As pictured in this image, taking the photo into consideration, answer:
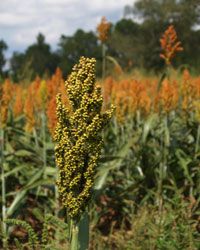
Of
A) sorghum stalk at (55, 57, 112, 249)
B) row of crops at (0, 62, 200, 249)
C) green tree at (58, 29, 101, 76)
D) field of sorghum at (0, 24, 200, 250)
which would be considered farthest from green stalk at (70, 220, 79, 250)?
green tree at (58, 29, 101, 76)

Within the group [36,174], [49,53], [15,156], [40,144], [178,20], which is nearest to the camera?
[36,174]

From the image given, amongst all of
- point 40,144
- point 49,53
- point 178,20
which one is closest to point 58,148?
point 40,144

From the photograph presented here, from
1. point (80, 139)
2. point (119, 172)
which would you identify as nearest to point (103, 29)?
point (119, 172)

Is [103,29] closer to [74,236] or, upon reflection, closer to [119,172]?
[119,172]

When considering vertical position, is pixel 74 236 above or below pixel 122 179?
below

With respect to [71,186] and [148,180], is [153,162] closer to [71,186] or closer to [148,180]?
[148,180]

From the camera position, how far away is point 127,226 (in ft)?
16.9

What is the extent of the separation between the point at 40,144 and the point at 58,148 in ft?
12.1

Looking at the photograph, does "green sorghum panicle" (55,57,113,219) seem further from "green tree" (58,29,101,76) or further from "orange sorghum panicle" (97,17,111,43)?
"green tree" (58,29,101,76)

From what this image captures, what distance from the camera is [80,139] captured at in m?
2.37

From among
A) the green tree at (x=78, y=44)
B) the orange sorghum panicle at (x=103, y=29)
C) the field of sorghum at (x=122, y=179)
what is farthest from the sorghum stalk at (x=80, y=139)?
the green tree at (x=78, y=44)

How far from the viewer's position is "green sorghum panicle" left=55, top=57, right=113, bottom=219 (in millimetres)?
2375

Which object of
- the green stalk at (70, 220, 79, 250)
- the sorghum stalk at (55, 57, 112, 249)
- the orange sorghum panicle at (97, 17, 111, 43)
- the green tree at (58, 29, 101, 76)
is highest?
the green tree at (58, 29, 101, 76)

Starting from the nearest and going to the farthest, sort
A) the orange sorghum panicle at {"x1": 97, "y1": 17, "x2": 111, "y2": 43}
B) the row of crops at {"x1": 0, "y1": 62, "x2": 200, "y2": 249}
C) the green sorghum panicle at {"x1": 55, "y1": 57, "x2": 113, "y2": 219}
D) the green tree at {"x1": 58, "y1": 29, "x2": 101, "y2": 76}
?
1. the green sorghum panicle at {"x1": 55, "y1": 57, "x2": 113, "y2": 219}
2. the row of crops at {"x1": 0, "y1": 62, "x2": 200, "y2": 249}
3. the orange sorghum panicle at {"x1": 97, "y1": 17, "x2": 111, "y2": 43}
4. the green tree at {"x1": 58, "y1": 29, "x2": 101, "y2": 76}
